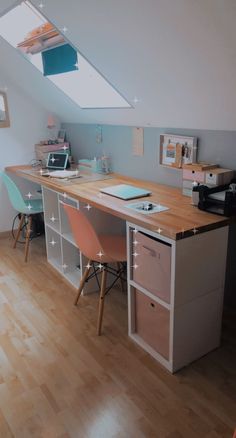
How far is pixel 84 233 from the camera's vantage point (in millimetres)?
2057

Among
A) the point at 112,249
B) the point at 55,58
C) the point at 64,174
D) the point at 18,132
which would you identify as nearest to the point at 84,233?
the point at 112,249

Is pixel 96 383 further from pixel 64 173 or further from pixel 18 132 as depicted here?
pixel 18 132

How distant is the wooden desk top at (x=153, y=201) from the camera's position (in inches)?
65.0

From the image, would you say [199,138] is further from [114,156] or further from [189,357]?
A: [189,357]

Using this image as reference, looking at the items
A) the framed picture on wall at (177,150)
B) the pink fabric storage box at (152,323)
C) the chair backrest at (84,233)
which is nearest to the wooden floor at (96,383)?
the pink fabric storage box at (152,323)

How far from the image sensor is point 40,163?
11.9ft

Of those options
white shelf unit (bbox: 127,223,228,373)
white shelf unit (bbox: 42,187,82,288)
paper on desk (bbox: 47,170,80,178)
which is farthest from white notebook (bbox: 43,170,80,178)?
white shelf unit (bbox: 127,223,228,373)

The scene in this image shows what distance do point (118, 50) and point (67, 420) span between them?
1.88 m

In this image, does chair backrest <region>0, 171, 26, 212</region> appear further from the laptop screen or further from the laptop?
the laptop

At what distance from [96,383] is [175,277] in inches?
26.8

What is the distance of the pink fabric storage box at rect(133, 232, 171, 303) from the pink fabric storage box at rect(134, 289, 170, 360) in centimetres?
9

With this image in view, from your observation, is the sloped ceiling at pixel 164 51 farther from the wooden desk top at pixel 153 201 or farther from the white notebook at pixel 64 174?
the white notebook at pixel 64 174

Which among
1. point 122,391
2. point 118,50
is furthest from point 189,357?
point 118,50

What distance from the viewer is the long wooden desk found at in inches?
65.1
